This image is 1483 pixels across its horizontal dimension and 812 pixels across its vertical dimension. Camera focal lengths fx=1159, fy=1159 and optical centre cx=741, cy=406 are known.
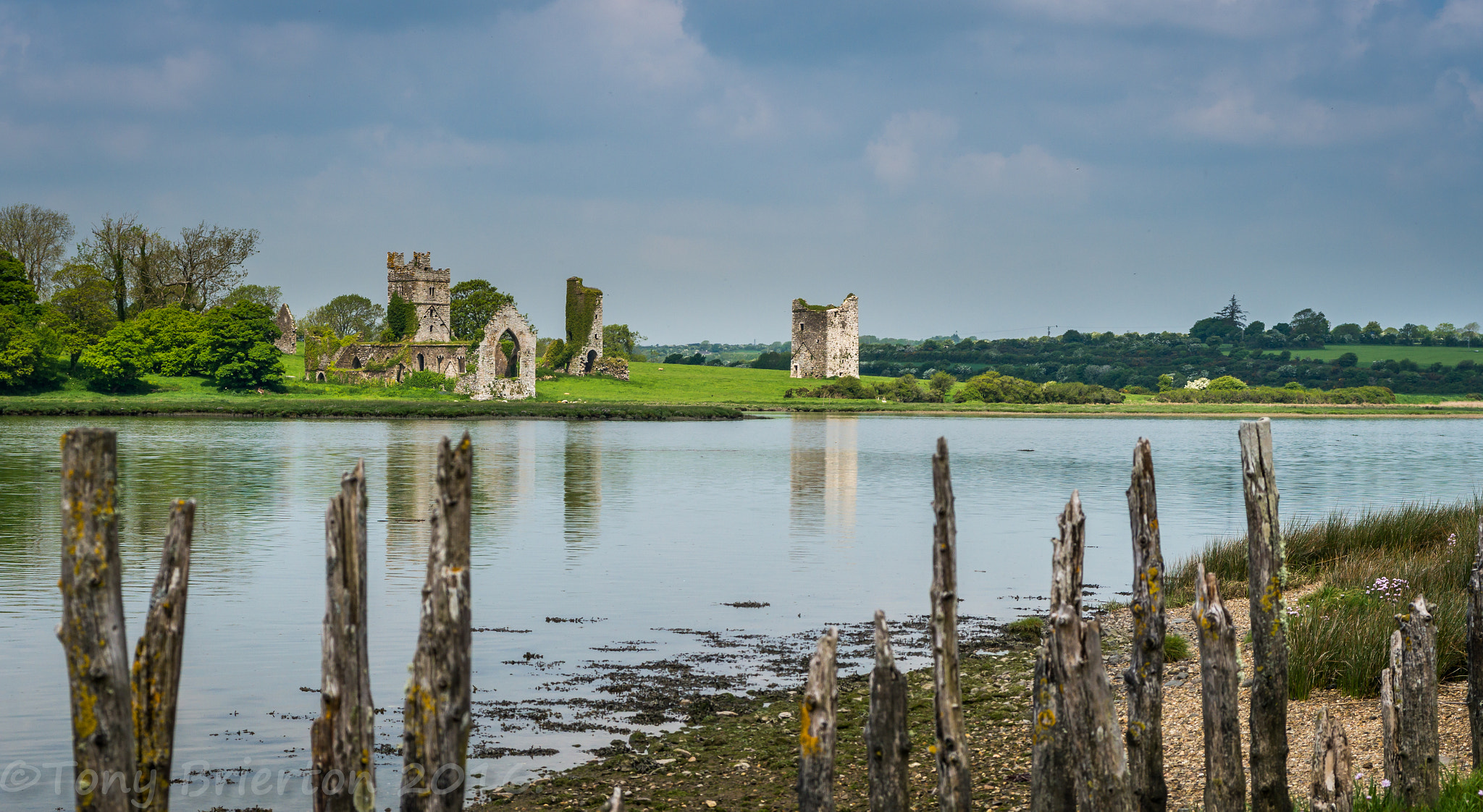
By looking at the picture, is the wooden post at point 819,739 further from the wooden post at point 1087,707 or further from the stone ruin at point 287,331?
the stone ruin at point 287,331

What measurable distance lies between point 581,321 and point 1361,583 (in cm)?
8389

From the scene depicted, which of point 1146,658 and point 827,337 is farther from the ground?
point 827,337

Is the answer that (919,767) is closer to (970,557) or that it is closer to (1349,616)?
(1349,616)

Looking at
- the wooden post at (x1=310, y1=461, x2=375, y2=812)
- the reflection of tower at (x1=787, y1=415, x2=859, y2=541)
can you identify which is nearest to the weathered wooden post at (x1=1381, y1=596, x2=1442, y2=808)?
the wooden post at (x1=310, y1=461, x2=375, y2=812)

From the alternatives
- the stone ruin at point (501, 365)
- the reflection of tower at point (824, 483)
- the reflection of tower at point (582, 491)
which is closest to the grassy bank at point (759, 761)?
the reflection of tower at point (582, 491)

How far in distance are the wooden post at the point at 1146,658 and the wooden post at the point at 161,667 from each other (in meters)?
4.24

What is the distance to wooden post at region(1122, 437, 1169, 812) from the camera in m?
5.61

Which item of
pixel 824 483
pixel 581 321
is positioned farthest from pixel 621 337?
pixel 824 483

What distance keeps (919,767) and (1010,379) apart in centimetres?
9708

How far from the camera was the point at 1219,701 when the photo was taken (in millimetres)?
5586

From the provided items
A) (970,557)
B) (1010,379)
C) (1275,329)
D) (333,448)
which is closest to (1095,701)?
(970,557)

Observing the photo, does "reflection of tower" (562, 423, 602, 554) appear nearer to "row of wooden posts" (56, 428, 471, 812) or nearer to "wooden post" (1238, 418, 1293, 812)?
"wooden post" (1238, 418, 1293, 812)

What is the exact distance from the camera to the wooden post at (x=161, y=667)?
14.9ft

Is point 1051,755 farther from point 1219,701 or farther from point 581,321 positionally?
point 581,321
